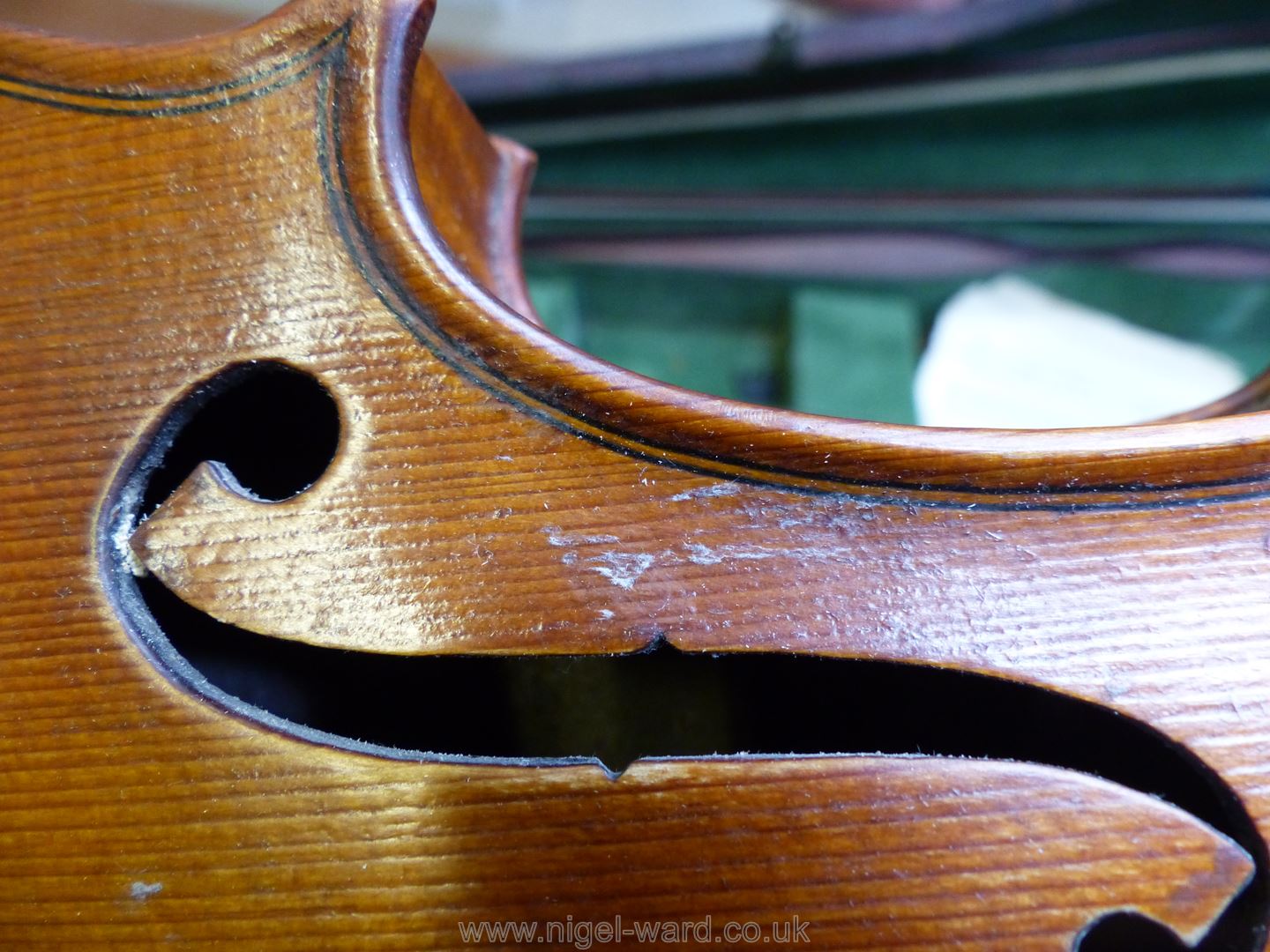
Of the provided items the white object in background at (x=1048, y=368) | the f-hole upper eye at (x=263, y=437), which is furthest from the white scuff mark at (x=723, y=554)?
the white object in background at (x=1048, y=368)

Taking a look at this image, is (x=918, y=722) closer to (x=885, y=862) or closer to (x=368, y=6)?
(x=885, y=862)

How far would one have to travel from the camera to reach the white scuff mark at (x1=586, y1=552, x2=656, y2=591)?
466mm

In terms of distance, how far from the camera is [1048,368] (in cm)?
132

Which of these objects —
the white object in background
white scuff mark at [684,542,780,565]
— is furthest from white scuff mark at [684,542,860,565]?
the white object in background

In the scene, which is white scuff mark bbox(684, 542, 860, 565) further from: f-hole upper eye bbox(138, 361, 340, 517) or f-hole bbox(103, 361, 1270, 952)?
f-hole upper eye bbox(138, 361, 340, 517)

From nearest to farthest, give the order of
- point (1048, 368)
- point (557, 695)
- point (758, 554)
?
point (758, 554) → point (557, 695) → point (1048, 368)

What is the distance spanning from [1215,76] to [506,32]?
1.61 metres

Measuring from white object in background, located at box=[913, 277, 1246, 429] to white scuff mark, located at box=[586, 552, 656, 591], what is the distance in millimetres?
908

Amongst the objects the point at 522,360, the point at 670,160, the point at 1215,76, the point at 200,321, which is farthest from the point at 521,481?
the point at 1215,76

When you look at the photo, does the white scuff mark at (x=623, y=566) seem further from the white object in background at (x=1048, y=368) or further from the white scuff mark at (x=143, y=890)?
the white object in background at (x=1048, y=368)

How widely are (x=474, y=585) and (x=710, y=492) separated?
14 cm

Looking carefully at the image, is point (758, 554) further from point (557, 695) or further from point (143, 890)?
point (143, 890)

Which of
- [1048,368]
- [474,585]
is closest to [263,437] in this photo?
[474,585]

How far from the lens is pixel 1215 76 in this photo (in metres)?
1.23
